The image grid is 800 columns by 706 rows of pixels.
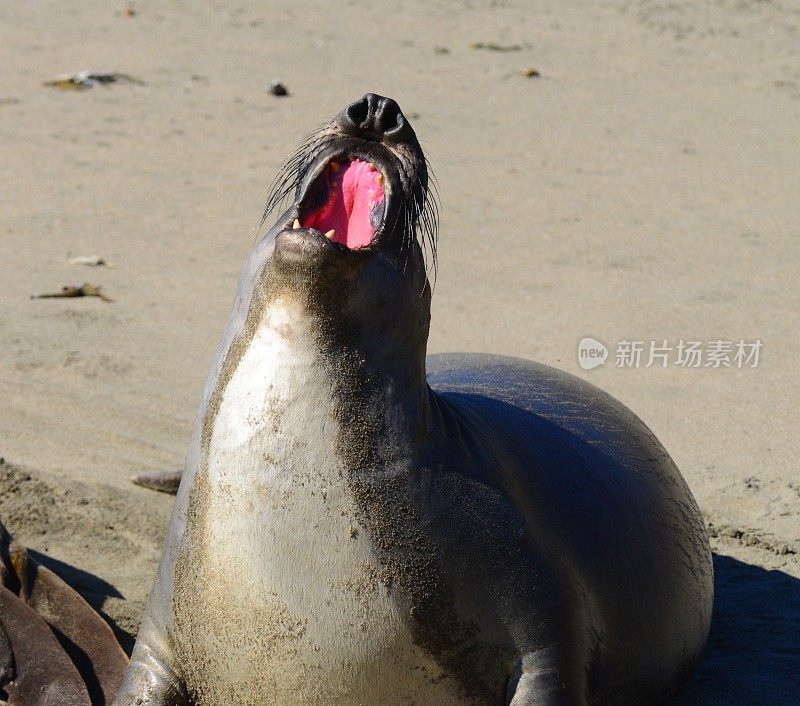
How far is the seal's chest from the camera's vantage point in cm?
282

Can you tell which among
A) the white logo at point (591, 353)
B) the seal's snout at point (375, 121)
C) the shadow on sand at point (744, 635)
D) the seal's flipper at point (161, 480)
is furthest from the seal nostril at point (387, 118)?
the white logo at point (591, 353)

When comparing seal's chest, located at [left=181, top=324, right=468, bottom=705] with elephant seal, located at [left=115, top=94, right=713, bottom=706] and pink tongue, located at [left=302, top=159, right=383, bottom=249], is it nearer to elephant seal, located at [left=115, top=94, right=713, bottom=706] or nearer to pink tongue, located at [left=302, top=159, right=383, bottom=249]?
elephant seal, located at [left=115, top=94, right=713, bottom=706]

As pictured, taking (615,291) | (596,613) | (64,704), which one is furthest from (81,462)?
(615,291)

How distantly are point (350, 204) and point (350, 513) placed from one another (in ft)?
2.27

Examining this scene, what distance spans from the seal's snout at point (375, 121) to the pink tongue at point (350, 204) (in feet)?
0.22

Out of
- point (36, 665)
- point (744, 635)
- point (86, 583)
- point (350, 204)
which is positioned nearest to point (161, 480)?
point (86, 583)

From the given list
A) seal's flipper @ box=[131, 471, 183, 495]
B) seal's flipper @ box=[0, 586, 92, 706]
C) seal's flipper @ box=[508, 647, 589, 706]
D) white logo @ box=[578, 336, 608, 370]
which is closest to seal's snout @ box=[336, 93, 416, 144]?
seal's flipper @ box=[508, 647, 589, 706]

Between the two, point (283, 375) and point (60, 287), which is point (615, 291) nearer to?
point (60, 287)

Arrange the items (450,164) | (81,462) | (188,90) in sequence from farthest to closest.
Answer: (188,90) < (450,164) < (81,462)

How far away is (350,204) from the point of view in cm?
303

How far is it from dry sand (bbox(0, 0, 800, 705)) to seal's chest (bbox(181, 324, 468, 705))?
129cm

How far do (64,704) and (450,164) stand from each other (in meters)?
6.80

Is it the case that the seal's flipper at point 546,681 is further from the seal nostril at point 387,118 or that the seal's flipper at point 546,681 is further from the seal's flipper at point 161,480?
the seal's flipper at point 161,480

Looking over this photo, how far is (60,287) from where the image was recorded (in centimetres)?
730
